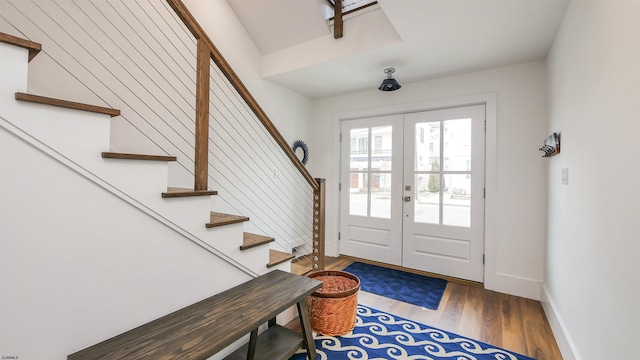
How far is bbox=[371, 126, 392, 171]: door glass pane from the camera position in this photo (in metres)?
3.43

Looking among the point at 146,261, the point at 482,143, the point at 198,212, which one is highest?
the point at 482,143

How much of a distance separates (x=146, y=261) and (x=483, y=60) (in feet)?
10.5

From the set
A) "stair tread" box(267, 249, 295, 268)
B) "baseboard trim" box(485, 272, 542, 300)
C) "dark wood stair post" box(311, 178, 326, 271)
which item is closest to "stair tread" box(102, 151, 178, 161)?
"stair tread" box(267, 249, 295, 268)

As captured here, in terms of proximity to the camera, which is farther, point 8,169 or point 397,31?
point 397,31

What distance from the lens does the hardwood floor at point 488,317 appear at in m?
1.92

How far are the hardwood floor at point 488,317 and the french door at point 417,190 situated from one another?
0.39m

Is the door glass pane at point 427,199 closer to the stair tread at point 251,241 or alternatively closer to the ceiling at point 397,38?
the ceiling at point 397,38

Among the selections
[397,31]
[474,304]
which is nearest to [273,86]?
[397,31]

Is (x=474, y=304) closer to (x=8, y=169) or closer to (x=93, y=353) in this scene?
(x=93, y=353)

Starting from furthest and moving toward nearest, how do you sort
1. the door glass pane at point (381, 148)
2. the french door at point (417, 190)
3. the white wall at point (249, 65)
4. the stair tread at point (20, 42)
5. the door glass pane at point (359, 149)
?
the door glass pane at point (359, 149) → the door glass pane at point (381, 148) → the french door at point (417, 190) → the white wall at point (249, 65) → the stair tread at point (20, 42)

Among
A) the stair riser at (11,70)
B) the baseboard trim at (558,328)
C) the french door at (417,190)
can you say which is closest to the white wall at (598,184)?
the baseboard trim at (558,328)

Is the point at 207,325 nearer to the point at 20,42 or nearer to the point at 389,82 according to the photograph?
the point at 20,42

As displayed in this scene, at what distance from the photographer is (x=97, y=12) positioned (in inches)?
72.9

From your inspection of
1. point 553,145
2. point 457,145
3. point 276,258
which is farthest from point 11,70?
point 457,145
